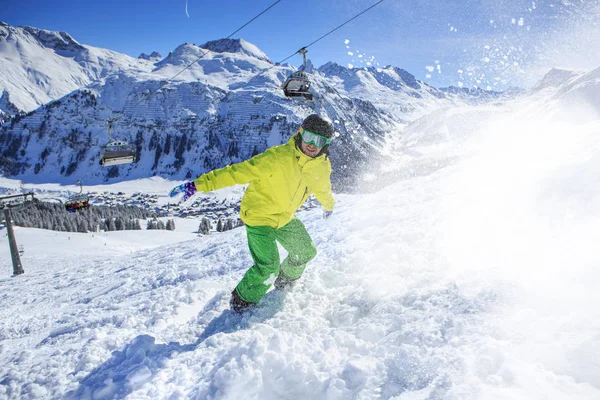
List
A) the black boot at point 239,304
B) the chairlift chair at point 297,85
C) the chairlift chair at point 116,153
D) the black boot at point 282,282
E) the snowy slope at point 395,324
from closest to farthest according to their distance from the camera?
the snowy slope at point 395,324, the black boot at point 239,304, the black boot at point 282,282, the chairlift chair at point 297,85, the chairlift chair at point 116,153

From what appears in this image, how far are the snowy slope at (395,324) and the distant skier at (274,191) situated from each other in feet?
1.05

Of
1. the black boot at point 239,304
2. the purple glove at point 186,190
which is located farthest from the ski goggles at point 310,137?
the black boot at point 239,304

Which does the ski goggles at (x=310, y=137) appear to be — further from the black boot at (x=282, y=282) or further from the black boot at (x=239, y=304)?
the black boot at (x=239, y=304)

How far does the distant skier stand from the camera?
4016mm

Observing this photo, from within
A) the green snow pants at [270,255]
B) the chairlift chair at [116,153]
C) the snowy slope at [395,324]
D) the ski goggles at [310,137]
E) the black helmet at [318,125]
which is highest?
the chairlift chair at [116,153]

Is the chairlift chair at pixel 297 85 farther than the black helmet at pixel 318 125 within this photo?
Yes

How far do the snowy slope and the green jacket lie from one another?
1.10 m

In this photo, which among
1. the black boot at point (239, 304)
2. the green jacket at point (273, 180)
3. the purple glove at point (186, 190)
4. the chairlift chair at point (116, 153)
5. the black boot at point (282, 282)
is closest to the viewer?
the green jacket at point (273, 180)

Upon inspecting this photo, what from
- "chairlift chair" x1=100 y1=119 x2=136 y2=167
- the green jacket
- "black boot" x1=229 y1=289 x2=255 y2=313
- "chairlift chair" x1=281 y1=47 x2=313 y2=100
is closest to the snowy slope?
"black boot" x1=229 y1=289 x2=255 y2=313

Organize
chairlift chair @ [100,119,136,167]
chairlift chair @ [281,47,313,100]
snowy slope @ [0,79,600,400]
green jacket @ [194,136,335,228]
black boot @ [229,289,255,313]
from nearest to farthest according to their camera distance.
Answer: snowy slope @ [0,79,600,400] → green jacket @ [194,136,335,228] → black boot @ [229,289,255,313] → chairlift chair @ [281,47,313,100] → chairlift chair @ [100,119,136,167]

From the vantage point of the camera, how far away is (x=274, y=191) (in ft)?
13.7

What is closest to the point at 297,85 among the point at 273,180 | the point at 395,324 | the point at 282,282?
the point at 273,180

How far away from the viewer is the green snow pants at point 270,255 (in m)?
4.09

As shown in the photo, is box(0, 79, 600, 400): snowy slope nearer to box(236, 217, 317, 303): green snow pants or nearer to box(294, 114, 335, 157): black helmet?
box(236, 217, 317, 303): green snow pants
